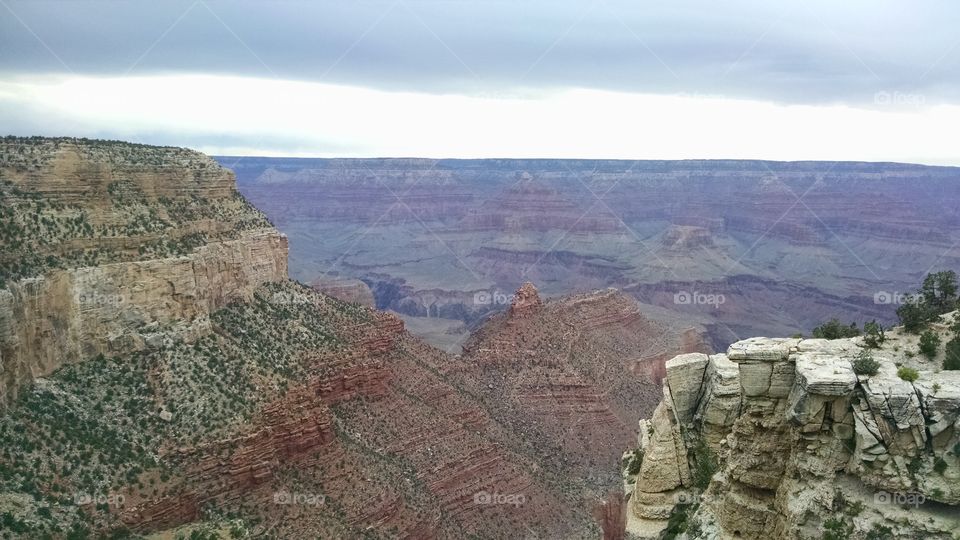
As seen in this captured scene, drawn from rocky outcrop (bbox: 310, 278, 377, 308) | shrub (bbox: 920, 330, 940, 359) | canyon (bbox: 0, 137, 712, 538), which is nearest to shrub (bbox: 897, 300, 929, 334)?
shrub (bbox: 920, 330, 940, 359)

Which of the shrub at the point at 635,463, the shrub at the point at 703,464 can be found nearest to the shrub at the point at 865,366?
the shrub at the point at 703,464

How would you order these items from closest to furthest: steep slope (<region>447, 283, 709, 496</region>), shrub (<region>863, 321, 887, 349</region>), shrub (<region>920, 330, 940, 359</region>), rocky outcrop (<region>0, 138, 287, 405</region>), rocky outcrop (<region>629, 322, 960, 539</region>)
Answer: rocky outcrop (<region>629, 322, 960, 539</region>) < shrub (<region>920, 330, 940, 359</region>) < shrub (<region>863, 321, 887, 349</region>) < rocky outcrop (<region>0, 138, 287, 405</region>) < steep slope (<region>447, 283, 709, 496</region>)

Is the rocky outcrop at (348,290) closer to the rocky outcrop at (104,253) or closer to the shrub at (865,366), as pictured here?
the rocky outcrop at (104,253)

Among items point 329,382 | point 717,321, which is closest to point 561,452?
point 329,382

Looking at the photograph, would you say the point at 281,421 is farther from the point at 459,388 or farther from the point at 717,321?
the point at 717,321

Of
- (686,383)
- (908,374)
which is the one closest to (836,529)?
(908,374)

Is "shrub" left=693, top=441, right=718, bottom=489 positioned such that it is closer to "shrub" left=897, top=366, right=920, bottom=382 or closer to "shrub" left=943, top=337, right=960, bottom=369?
"shrub" left=897, top=366, right=920, bottom=382
